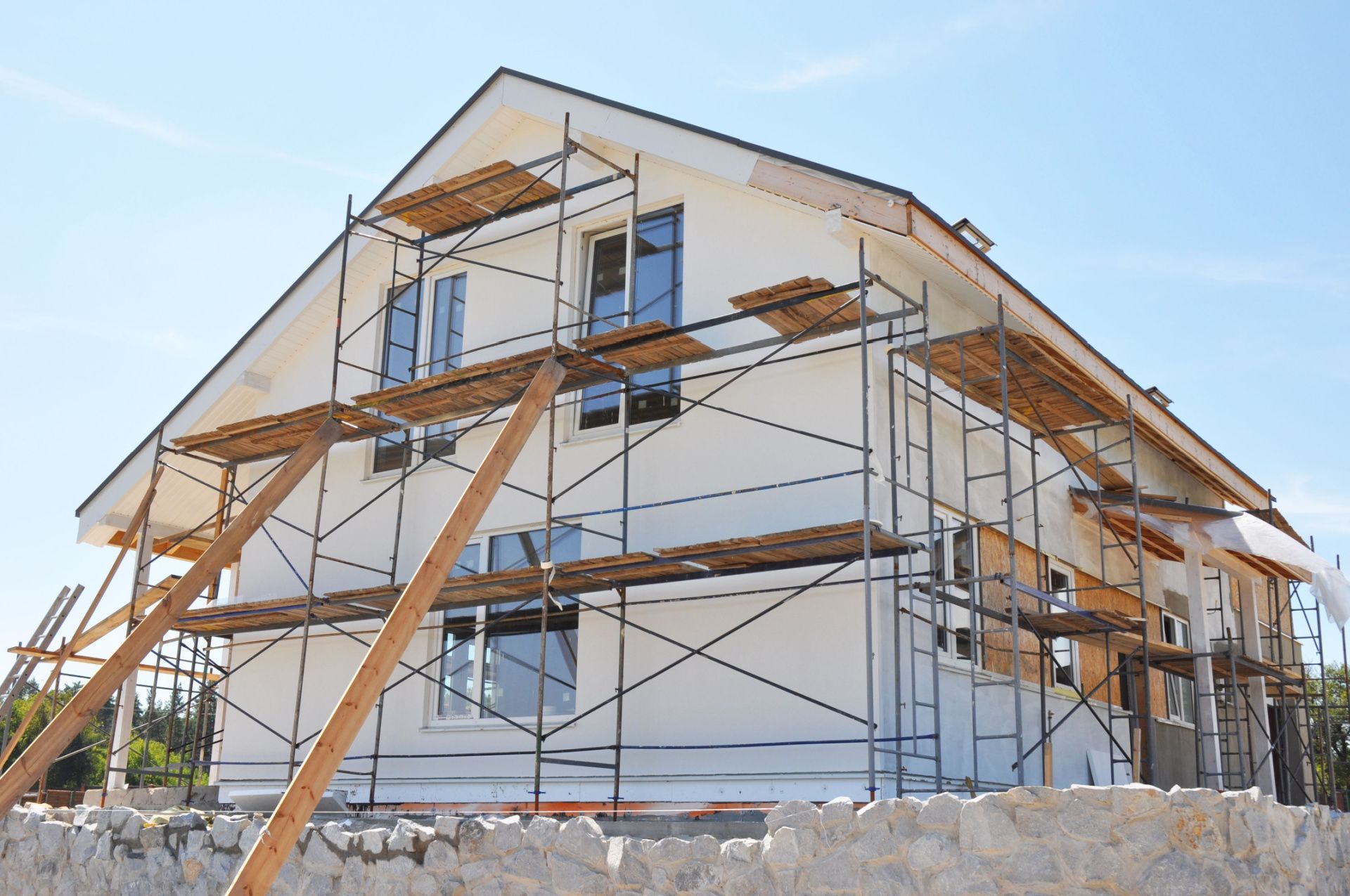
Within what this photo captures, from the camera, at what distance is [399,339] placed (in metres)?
15.1

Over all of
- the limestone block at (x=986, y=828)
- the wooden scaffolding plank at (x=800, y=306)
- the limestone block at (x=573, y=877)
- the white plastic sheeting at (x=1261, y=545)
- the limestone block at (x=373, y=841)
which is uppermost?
the wooden scaffolding plank at (x=800, y=306)

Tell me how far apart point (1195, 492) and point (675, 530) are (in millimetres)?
9621

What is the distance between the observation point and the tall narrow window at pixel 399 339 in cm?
1460

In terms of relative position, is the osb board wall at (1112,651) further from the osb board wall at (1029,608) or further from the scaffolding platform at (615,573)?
the scaffolding platform at (615,573)

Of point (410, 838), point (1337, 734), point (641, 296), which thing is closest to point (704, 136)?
point (641, 296)

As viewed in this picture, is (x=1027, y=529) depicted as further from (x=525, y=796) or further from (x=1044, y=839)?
→ (x=1044, y=839)

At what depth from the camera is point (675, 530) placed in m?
11.5

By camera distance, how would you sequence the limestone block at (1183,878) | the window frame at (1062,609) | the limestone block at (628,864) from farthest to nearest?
the window frame at (1062,609) → the limestone block at (628,864) → the limestone block at (1183,878)

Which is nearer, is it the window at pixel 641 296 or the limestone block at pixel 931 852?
the limestone block at pixel 931 852

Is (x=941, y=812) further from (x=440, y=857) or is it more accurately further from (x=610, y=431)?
(x=610, y=431)

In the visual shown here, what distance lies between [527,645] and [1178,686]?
8822 millimetres

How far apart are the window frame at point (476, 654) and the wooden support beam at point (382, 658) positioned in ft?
7.25

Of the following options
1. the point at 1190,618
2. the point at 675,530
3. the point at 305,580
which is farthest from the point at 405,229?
the point at 1190,618

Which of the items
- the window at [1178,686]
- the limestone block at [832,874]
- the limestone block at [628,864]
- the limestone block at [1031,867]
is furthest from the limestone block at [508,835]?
the window at [1178,686]
